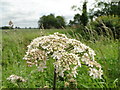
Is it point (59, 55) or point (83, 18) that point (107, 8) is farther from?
point (59, 55)

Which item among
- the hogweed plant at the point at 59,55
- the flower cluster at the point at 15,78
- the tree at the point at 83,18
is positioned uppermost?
the tree at the point at 83,18

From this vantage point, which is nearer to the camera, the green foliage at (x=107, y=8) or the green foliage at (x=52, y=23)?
the green foliage at (x=52, y=23)

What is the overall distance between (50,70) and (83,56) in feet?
6.17

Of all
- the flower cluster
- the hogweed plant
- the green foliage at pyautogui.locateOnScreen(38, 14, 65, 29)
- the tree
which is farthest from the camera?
the tree

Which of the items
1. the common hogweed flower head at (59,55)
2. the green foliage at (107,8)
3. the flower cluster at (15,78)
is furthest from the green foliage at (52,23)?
the green foliage at (107,8)

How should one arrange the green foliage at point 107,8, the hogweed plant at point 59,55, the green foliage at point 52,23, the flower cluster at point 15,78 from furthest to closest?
1. the green foliage at point 107,8
2. the green foliage at point 52,23
3. the flower cluster at point 15,78
4. the hogweed plant at point 59,55

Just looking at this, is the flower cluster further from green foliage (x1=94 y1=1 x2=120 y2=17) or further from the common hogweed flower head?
green foliage (x1=94 y1=1 x2=120 y2=17)

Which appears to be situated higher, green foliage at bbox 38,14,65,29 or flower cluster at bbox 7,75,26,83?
green foliage at bbox 38,14,65,29

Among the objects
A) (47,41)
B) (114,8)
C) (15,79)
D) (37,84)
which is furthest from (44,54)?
(114,8)

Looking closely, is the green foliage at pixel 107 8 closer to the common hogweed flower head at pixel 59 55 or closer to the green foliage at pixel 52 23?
the green foliage at pixel 52 23

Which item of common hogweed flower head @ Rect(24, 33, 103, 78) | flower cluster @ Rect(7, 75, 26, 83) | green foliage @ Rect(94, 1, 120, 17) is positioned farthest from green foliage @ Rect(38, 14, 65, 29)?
green foliage @ Rect(94, 1, 120, 17)

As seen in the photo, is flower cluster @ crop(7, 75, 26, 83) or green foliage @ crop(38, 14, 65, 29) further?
green foliage @ crop(38, 14, 65, 29)

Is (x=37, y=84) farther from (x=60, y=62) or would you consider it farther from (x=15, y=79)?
(x=60, y=62)

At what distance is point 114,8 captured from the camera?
17891mm
